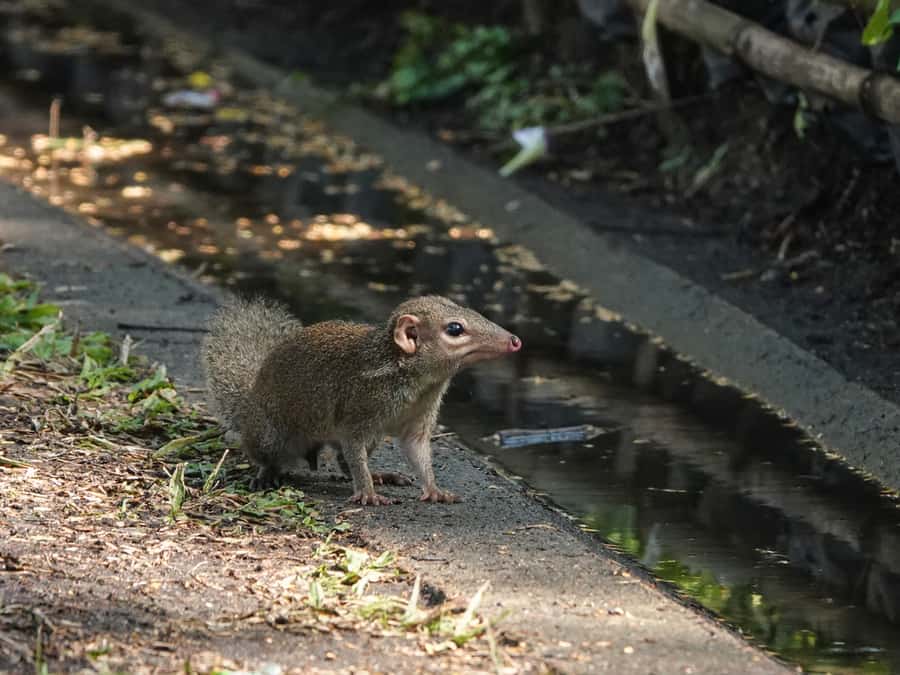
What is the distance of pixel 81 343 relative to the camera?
26.8ft

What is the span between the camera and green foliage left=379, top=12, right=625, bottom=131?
13258 mm

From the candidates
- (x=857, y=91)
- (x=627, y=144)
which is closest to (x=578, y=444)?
(x=857, y=91)

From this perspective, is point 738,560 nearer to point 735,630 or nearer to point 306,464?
point 735,630

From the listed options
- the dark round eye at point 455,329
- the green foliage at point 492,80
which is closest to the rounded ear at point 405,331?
the dark round eye at point 455,329

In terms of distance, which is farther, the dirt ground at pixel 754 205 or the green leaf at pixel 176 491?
the dirt ground at pixel 754 205

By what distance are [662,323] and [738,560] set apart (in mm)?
3274

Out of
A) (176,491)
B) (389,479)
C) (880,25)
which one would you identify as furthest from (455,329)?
(880,25)

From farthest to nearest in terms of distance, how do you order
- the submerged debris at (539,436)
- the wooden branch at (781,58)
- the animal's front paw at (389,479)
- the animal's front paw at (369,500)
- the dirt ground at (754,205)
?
the dirt ground at (754,205) → the wooden branch at (781,58) → the submerged debris at (539,436) → the animal's front paw at (389,479) → the animal's front paw at (369,500)

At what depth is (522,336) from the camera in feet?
31.5

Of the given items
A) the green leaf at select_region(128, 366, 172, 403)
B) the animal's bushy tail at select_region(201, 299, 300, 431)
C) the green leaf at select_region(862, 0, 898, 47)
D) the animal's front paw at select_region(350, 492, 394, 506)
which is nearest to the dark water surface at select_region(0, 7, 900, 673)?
the animal's front paw at select_region(350, 492, 394, 506)

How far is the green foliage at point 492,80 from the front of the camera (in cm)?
1326

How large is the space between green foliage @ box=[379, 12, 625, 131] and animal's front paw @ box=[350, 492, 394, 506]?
690cm

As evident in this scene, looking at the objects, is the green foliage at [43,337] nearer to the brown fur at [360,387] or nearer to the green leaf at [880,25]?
the brown fur at [360,387]

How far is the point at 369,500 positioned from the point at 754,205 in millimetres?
5395
